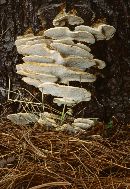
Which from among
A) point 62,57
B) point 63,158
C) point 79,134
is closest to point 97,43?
point 62,57

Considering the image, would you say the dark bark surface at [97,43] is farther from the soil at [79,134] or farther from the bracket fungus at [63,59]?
the bracket fungus at [63,59]

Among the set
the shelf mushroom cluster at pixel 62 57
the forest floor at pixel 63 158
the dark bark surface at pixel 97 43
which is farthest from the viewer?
the dark bark surface at pixel 97 43

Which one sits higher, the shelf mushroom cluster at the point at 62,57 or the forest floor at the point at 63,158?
the shelf mushroom cluster at the point at 62,57

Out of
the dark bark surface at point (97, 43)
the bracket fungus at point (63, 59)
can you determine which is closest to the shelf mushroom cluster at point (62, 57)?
the bracket fungus at point (63, 59)

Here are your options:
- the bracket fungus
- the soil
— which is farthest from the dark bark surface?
the bracket fungus

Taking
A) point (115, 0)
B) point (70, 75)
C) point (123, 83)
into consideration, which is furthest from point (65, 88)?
point (115, 0)
